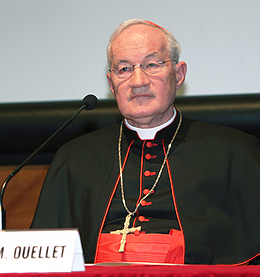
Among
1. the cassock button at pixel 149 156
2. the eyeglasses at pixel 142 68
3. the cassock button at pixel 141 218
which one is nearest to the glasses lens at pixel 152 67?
the eyeglasses at pixel 142 68

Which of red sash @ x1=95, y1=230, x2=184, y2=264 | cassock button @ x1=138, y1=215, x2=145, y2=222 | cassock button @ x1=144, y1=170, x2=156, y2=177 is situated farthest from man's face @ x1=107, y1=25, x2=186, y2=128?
red sash @ x1=95, y1=230, x2=184, y2=264

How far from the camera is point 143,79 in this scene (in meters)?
2.29

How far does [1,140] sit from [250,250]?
191 centimetres

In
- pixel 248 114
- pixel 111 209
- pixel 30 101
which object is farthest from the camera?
pixel 30 101

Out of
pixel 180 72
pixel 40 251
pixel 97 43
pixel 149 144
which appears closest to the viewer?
pixel 40 251

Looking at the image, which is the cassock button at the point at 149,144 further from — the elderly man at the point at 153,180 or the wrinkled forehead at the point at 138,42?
the wrinkled forehead at the point at 138,42

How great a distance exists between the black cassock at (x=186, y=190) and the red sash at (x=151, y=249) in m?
0.05

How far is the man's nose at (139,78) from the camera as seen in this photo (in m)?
2.29

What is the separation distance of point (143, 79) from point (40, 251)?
1.30 m

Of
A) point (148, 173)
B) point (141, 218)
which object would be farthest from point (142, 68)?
point (141, 218)

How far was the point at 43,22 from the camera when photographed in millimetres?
3260

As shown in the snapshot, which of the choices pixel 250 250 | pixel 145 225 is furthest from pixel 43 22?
pixel 250 250

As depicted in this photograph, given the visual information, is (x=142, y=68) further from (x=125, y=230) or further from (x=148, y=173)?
(x=125, y=230)

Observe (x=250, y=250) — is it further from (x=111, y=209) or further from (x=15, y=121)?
(x=15, y=121)
